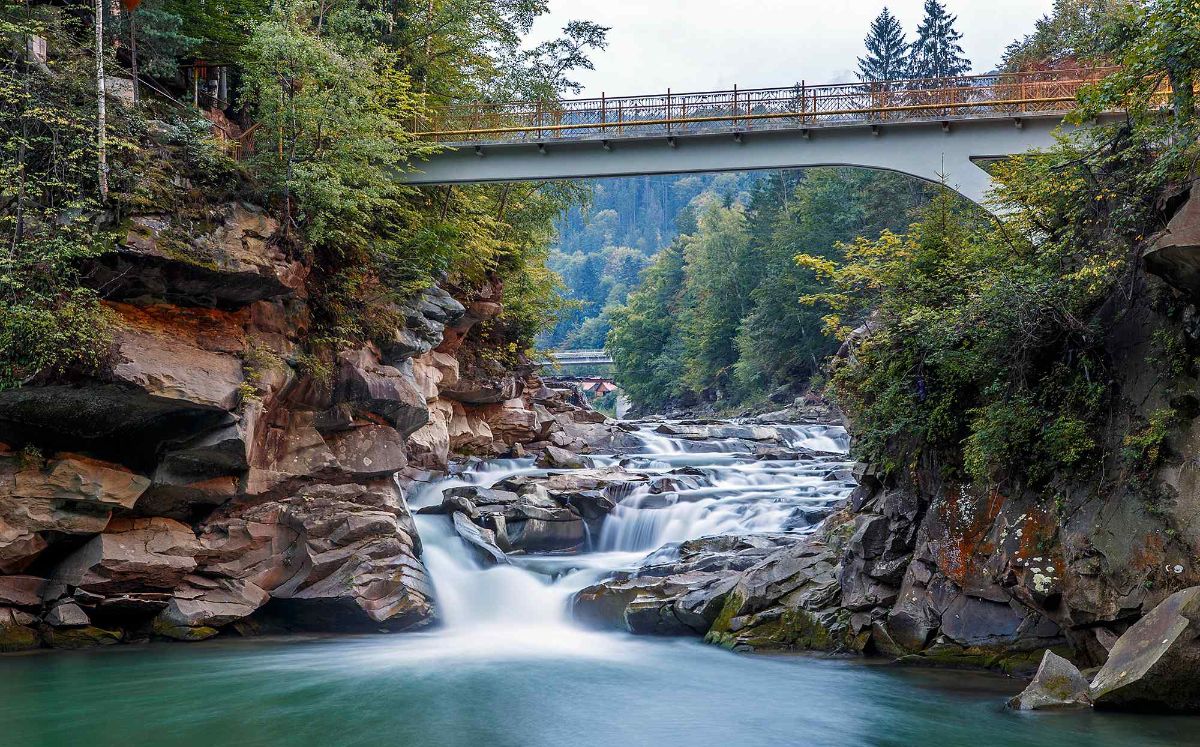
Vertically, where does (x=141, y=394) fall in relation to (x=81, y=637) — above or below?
above

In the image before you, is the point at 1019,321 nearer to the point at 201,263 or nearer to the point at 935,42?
the point at 201,263

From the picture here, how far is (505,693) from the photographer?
12.7m

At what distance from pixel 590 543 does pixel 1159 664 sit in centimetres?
1219

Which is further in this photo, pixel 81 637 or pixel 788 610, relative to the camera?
pixel 81 637

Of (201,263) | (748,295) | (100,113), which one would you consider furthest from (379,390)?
(748,295)

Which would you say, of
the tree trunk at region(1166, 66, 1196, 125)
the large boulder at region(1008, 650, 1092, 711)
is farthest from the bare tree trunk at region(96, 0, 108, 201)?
the tree trunk at region(1166, 66, 1196, 125)

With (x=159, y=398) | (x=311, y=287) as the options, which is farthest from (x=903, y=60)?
(x=159, y=398)

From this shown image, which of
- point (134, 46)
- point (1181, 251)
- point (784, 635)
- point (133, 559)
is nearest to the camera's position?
point (1181, 251)

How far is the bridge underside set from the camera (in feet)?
69.2

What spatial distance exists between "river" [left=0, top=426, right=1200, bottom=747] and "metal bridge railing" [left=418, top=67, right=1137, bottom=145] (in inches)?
421

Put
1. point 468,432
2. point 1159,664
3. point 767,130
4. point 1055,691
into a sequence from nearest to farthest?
point 1159,664 < point 1055,691 < point 767,130 < point 468,432

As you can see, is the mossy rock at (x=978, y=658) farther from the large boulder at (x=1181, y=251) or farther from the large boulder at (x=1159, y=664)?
the large boulder at (x=1181, y=251)

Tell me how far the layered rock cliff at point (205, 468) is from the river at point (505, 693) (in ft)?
2.70

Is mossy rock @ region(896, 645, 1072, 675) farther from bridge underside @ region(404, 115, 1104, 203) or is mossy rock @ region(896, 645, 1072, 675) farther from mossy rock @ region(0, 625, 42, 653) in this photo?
mossy rock @ region(0, 625, 42, 653)
